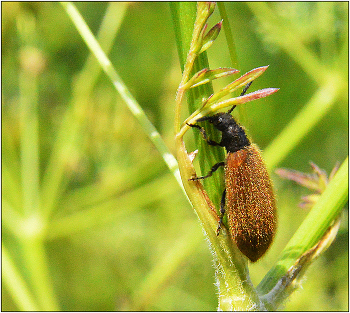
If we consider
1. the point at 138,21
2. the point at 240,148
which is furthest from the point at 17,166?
the point at 240,148

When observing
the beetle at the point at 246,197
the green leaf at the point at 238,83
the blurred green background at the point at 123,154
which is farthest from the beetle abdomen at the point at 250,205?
the blurred green background at the point at 123,154

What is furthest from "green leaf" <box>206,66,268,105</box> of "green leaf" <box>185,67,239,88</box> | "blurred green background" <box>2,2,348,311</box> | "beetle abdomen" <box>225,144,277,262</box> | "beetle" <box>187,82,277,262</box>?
"blurred green background" <box>2,2,348,311</box>

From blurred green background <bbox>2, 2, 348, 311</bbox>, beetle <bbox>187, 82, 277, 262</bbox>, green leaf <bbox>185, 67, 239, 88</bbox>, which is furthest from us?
blurred green background <bbox>2, 2, 348, 311</bbox>

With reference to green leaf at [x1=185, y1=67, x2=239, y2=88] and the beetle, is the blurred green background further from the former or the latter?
green leaf at [x1=185, y1=67, x2=239, y2=88]

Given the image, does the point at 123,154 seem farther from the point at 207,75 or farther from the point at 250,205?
the point at 207,75

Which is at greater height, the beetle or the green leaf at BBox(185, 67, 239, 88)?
the green leaf at BBox(185, 67, 239, 88)

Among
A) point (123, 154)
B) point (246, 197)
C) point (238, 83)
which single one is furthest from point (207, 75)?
point (123, 154)
